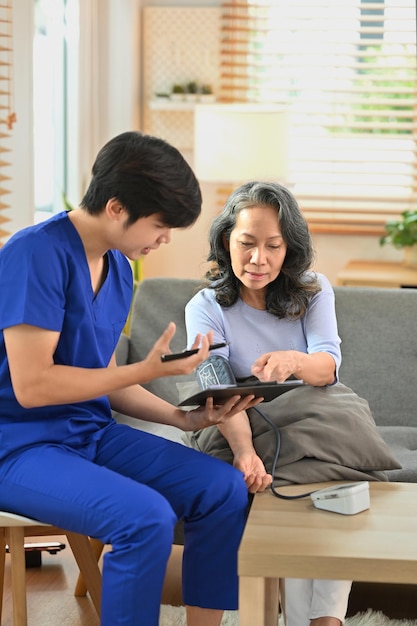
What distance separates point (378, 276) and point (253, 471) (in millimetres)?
2180

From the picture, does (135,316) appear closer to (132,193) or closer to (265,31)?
(132,193)

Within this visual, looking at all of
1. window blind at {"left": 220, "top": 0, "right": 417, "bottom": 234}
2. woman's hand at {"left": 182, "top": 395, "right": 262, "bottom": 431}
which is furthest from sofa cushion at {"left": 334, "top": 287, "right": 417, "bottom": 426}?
window blind at {"left": 220, "top": 0, "right": 417, "bottom": 234}

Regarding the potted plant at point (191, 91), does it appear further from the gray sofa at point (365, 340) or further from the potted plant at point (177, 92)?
the gray sofa at point (365, 340)

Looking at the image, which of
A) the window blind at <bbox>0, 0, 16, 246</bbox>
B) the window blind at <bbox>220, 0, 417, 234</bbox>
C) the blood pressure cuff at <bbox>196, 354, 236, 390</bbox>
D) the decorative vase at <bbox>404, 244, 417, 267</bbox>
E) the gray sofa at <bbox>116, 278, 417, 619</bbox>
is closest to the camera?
the blood pressure cuff at <bbox>196, 354, 236, 390</bbox>

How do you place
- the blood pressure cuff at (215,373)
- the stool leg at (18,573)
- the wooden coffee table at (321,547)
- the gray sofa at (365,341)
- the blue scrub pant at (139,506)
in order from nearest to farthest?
the wooden coffee table at (321,547) → the blue scrub pant at (139,506) → the stool leg at (18,573) → the blood pressure cuff at (215,373) → the gray sofa at (365,341)

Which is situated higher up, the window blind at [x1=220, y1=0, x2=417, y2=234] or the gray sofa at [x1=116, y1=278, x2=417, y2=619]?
the window blind at [x1=220, y1=0, x2=417, y2=234]

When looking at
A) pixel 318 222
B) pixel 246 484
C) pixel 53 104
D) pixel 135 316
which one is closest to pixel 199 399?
pixel 246 484

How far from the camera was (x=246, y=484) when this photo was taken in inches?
76.9

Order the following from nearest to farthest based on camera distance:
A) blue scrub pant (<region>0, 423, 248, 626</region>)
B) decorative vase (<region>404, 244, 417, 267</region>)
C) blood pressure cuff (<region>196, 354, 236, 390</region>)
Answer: blue scrub pant (<region>0, 423, 248, 626</region>) → blood pressure cuff (<region>196, 354, 236, 390</region>) → decorative vase (<region>404, 244, 417, 267</region>)

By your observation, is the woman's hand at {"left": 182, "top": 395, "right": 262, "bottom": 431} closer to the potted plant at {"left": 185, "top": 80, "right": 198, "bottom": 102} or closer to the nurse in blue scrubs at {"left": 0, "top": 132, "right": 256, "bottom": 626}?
the nurse in blue scrubs at {"left": 0, "top": 132, "right": 256, "bottom": 626}

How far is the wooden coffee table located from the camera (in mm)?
1568

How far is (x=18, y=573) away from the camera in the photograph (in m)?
1.91

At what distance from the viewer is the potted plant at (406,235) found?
13.6 feet

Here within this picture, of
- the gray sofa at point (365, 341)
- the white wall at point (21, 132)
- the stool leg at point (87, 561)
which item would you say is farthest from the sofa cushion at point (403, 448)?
the white wall at point (21, 132)
